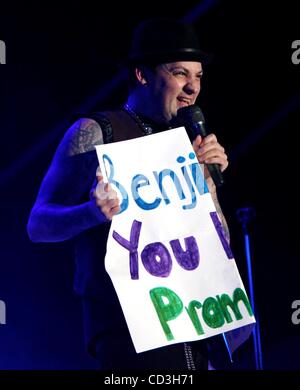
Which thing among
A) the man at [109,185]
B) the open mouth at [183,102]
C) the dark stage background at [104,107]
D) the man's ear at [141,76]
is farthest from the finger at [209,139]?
the dark stage background at [104,107]

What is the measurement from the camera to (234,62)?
116 inches

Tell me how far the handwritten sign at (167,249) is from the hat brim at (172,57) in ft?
0.78

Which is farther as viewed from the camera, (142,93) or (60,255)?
(60,255)

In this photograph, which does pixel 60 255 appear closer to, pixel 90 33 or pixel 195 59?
pixel 90 33

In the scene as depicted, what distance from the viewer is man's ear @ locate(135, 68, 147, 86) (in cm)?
236

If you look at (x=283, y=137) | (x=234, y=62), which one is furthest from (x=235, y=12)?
(x=283, y=137)

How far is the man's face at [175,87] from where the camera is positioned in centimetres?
225

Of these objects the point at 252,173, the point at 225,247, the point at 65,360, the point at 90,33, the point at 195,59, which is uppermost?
the point at 90,33

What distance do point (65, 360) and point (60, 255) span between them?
397 millimetres

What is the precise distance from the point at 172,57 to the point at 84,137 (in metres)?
0.35

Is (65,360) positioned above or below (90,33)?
below

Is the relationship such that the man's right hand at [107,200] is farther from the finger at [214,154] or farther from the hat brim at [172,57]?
the hat brim at [172,57]

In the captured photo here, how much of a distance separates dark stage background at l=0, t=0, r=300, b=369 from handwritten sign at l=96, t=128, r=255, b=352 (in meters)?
0.74
